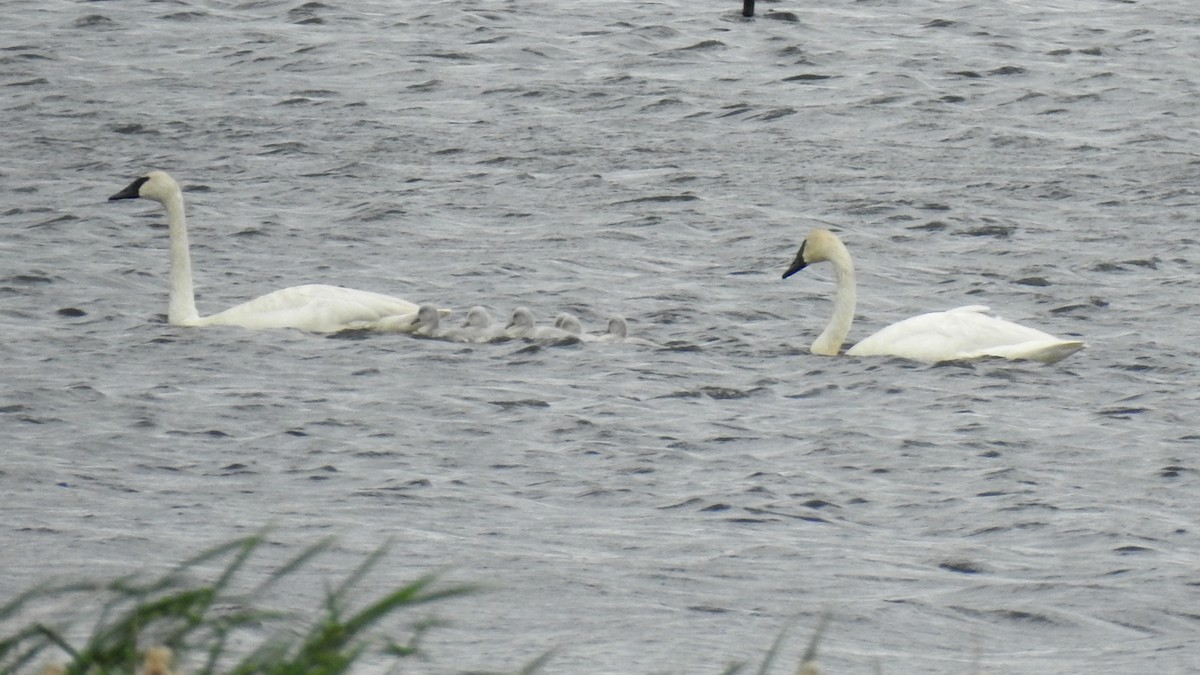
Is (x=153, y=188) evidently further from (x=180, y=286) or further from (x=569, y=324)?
(x=569, y=324)

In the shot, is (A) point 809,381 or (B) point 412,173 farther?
(B) point 412,173

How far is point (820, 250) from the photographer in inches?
535

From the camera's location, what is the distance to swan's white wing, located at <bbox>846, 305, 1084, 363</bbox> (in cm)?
1210

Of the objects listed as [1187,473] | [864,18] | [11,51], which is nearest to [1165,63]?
[864,18]

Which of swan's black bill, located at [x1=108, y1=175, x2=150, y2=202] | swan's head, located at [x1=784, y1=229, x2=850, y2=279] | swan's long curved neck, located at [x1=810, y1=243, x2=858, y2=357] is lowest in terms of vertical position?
swan's long curved neck, located at [x1=810, y1=243, x2=858, y2=357]

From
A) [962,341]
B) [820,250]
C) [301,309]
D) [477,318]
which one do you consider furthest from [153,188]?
[962,341]

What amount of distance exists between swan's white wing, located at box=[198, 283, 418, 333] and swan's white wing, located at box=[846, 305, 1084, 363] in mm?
2874

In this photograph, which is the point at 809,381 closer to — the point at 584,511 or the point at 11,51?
the point at 584,511

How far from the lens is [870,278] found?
15.4 m

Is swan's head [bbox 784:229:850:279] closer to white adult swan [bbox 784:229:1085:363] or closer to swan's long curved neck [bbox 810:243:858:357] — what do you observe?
swan's long curved neck [bbox 810:243:858:357]

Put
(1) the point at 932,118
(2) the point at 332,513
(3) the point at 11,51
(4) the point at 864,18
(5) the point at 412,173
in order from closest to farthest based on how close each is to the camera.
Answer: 1. (2) the point at 332,513
2. (5) the point at 412,173
3. (1) the point at 932,118
4. (3) the point at 11,51
5. (4) the point at 864,18

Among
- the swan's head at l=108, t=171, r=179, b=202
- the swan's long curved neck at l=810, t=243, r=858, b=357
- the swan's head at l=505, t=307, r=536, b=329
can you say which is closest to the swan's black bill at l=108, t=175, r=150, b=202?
the swan's head at l=108, t=171, r=179, b=202

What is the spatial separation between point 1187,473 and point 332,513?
3.97m

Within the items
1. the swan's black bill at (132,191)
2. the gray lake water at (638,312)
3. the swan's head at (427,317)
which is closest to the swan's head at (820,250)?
the gray lake water at (638,312)
